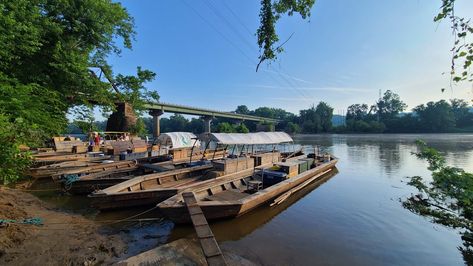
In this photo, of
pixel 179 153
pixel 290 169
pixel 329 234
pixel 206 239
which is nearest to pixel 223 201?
pixel 206 239

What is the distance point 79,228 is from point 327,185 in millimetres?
14825

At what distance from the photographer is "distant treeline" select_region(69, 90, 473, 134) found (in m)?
97.8

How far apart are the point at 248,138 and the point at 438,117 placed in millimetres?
111729

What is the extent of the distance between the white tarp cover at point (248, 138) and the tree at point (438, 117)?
107m

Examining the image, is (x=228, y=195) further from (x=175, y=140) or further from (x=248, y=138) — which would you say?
(x=175, y=140)

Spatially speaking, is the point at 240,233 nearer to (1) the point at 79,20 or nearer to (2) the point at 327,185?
(2) the point at 327,185

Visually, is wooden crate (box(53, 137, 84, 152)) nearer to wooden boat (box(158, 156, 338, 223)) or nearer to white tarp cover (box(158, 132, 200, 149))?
white tarp cover (box(158, 132, 200, 149))

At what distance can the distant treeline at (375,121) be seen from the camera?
97.8m

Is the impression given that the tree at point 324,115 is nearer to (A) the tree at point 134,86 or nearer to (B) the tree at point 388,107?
(B) the tree at point 388,107

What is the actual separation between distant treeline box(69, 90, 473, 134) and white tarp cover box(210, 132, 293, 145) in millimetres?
55507

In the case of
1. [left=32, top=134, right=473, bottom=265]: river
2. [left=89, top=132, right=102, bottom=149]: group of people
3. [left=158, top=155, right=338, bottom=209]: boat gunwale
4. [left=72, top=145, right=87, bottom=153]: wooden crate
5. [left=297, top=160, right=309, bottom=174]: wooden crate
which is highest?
[left=89, top=132, right=102, bottom=149]: group of people

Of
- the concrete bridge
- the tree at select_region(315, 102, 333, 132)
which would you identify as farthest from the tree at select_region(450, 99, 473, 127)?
the concrete bridge

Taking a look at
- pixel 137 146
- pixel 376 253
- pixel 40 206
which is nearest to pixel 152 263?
pixel 376 253

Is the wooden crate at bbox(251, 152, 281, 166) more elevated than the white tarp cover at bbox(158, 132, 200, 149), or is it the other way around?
the white tarp cover at bbox(158, 132, 200, 149)
